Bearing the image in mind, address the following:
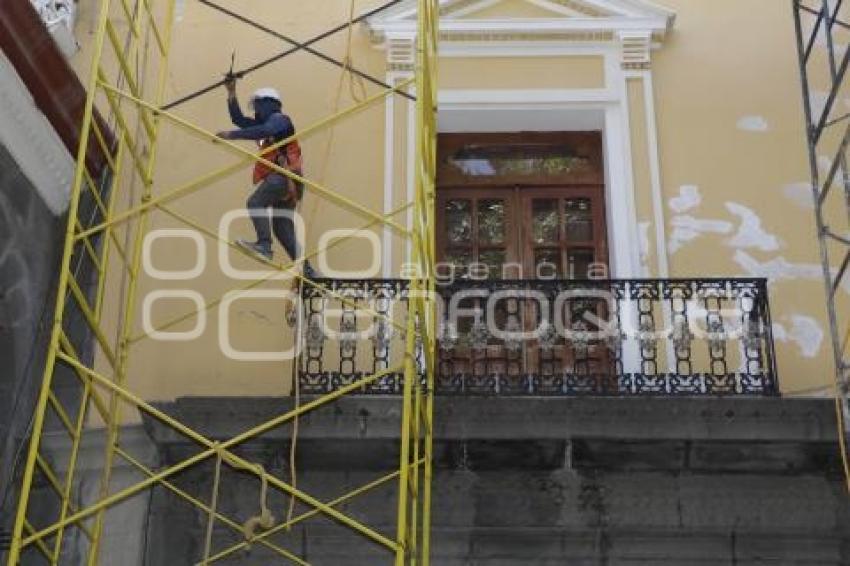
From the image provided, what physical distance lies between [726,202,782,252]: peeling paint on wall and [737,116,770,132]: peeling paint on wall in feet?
2.35

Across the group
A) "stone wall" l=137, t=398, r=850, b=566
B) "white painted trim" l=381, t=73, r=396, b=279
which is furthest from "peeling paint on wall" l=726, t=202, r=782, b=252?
"white painted trim" l=381, t=73, r=396, b=279

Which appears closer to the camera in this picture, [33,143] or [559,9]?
[33,143]

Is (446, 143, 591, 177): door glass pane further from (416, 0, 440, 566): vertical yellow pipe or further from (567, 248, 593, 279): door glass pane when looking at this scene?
(416, 0, 440, 566): vertical yellow pipe

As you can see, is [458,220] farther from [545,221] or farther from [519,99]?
[519,99]

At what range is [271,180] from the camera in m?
8.67

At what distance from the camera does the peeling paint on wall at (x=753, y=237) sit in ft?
30.5

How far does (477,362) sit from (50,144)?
10.2ft

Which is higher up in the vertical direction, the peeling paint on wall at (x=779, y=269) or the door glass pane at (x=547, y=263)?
the door glass pane at (x=547, y=263)

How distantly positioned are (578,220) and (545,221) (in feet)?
0.78

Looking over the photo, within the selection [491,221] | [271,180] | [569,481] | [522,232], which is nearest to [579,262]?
[522,232]

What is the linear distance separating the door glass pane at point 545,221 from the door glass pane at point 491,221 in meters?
0.23

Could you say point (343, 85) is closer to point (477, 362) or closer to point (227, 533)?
point (477, 362)

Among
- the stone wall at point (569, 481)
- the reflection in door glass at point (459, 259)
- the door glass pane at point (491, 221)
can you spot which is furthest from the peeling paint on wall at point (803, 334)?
the reflection in door glass at point (459, 259)

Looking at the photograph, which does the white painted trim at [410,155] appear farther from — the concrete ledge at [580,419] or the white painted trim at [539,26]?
the concrete ledge at [580,419]
